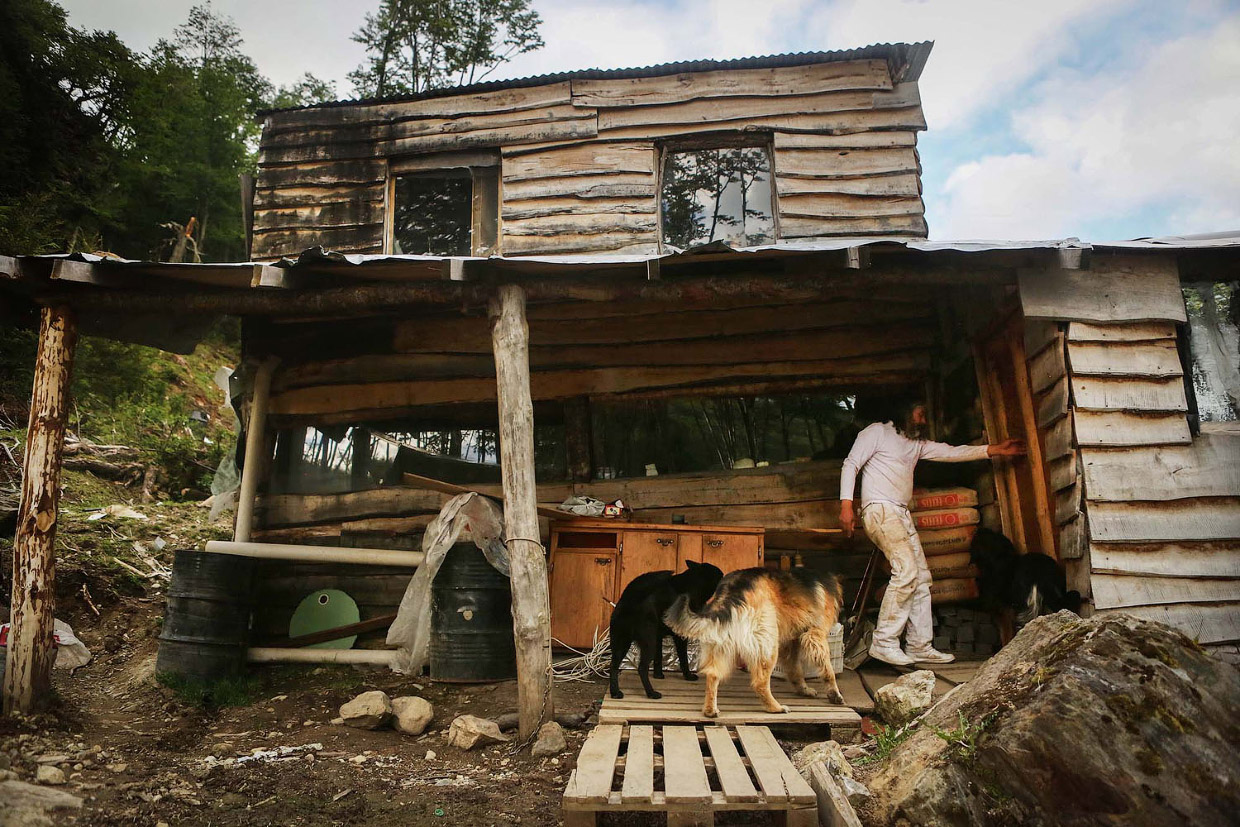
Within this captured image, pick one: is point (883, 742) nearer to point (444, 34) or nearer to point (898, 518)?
point (898, 518)

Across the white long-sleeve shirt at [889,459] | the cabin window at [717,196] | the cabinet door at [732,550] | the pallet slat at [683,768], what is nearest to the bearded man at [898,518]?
the white long-sleeve shirt at [889,459]

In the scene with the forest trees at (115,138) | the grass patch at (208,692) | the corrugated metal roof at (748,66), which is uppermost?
the forest trees at (115,138)

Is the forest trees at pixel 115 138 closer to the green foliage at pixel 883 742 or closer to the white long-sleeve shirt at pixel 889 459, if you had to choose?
the white long-sleeve shirt at pixel 889 459

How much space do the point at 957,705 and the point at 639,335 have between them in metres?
5.10

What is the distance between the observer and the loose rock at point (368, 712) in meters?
5.33

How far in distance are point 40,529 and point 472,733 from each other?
364 centimetres

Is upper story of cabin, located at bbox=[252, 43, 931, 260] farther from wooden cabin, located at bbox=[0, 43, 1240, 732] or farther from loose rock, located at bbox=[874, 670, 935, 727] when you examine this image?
loose rock, located at bbox=[874, 670, 935, 727]

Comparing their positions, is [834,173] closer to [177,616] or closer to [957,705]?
[957,705]

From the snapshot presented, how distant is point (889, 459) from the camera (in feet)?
21.4

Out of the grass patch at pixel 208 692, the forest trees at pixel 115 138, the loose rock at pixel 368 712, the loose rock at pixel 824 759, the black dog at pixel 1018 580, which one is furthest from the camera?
the forest trees at pixel 115 138

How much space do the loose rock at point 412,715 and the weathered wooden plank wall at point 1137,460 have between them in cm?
488

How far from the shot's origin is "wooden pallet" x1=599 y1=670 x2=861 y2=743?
175 inches

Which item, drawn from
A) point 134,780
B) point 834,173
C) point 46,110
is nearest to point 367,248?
point 834,173

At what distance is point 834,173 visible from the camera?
8523 millimetres
